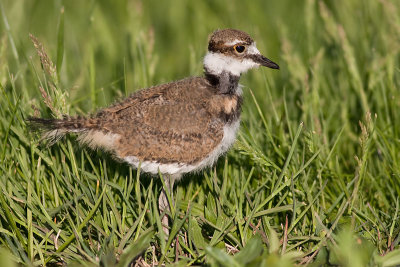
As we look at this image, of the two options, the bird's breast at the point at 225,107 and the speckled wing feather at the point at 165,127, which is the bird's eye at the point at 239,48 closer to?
the bird's breast at the point at 225,107

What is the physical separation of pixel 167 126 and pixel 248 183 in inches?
30.7

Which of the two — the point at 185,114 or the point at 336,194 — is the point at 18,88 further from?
the point at 336,194

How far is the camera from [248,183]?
395 cm

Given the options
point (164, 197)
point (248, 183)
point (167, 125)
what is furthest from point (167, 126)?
point (248, 183)

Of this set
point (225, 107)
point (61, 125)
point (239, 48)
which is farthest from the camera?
A: point (239, 48)

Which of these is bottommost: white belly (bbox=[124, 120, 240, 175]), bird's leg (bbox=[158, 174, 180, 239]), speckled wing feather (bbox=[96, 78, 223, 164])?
bird's leg (bbox=[158, 174, 180, 239])

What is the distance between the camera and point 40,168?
385cm

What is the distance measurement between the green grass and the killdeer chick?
6.3 inches

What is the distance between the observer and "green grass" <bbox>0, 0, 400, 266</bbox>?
3.29 meters

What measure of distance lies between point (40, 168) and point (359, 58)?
11.3 ft

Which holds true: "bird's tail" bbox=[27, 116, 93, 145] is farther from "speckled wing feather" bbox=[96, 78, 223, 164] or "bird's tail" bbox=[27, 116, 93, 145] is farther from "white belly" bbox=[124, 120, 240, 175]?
"white belly" bbox=[124, 120, 240, 175]

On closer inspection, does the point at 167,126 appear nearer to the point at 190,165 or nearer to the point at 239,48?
the point at 190,165

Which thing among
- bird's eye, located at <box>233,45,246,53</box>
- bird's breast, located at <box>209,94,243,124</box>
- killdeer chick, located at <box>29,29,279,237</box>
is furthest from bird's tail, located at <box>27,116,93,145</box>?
bird's eye, located at <box>233,45,246,53</box>

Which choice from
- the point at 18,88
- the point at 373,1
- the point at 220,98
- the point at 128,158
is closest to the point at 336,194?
the point at 220,98
